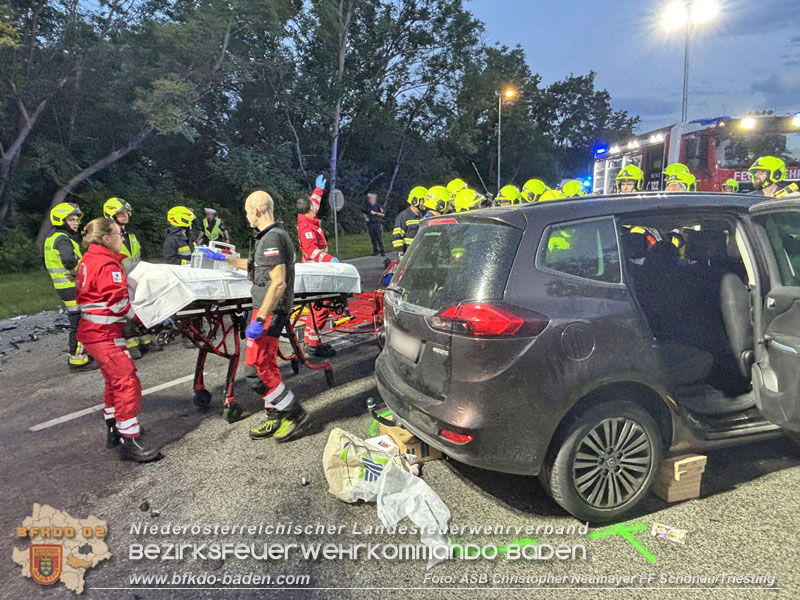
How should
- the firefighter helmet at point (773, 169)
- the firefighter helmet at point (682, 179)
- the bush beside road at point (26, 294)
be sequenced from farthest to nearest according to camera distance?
Result: the bush beside road at point (26, 294) → the firefighter helmet at point (682, 179) → the firefighter helmet at point (773, 169)

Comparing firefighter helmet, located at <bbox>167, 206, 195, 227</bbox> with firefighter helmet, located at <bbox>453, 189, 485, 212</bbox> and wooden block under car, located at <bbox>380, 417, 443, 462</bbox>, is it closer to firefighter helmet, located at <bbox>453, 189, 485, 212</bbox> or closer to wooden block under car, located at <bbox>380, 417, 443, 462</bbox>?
firefighter helmet, located at <bbox>453, 189, 485, 212</bbox>

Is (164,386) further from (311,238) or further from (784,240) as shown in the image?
(784,240)

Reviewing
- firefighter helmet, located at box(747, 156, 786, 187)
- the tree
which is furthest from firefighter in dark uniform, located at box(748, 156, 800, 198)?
the tree

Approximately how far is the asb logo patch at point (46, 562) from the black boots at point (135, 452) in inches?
36.9

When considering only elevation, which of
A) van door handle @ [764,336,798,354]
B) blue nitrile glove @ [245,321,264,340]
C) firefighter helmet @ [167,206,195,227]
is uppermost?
firefighter helmet @ [167,206,195,227]

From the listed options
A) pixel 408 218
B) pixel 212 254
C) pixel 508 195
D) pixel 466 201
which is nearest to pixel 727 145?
pixel 508 195

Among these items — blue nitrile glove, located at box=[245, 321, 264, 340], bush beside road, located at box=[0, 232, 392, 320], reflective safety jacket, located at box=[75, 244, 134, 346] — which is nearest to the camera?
reflective safety jacket, located at box=[75, 244, 134, 346]

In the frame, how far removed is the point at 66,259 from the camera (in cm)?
577

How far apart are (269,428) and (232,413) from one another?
1.67 feet

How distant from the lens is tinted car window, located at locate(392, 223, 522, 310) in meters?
2.59

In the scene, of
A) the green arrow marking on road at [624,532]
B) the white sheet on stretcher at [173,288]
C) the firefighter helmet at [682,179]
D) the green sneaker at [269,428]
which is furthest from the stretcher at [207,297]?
the firefighter helmet at [682,179]

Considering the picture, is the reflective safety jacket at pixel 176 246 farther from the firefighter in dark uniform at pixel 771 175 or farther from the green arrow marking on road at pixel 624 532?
the firefighter in dark uniform at pixel 771 175

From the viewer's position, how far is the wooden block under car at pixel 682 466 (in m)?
2.82

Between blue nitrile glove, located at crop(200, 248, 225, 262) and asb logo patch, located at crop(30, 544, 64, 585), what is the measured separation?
8.14 feet
